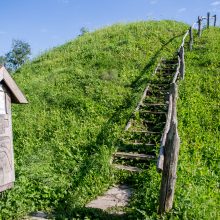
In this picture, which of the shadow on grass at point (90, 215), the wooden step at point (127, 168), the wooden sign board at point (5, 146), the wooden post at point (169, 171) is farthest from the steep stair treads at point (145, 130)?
the wooden sign board at point (5, 146)

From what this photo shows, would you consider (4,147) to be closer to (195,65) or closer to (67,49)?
(195,65)

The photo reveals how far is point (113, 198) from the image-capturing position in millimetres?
7906

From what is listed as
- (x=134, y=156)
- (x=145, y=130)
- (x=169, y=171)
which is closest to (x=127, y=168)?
(x=134, y=156)

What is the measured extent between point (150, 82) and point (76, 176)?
848 cm

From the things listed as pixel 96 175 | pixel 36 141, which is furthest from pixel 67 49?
pixel 96 175

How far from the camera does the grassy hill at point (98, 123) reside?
726 centimetres

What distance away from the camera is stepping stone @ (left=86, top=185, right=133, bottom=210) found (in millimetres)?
7508

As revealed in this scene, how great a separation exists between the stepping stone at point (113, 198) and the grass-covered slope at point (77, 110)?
242 millimetres

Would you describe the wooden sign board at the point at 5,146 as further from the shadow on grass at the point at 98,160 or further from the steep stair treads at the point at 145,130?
Result: the steep stair treads at the point at 145,130

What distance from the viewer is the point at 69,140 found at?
10.7 metres

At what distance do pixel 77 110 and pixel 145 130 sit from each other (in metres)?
3.08

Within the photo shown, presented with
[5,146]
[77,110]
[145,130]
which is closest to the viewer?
[5,146]

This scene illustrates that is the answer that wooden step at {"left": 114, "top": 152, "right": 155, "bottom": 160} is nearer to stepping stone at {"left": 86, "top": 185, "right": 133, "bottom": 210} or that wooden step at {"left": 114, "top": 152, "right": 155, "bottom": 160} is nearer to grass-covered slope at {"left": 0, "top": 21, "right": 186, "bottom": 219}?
grass-covered slope at {"left": 0, "top": 21, "right": 186, "bottom": 219}

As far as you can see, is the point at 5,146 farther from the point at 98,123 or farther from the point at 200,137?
the point at 98,123
